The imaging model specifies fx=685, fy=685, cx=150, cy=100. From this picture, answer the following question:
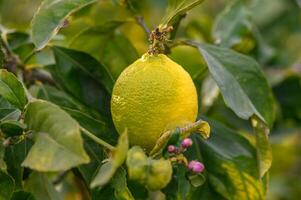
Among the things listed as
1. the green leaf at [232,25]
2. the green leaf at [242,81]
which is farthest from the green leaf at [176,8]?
the green leaf at [232,25]

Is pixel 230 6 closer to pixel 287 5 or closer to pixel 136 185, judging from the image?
pixel 136 185

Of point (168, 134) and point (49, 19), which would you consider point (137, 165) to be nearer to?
point (168, 134)

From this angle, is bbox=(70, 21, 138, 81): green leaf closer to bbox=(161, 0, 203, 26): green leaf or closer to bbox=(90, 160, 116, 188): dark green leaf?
bbox=(161, 0, 203, 26): green leaf

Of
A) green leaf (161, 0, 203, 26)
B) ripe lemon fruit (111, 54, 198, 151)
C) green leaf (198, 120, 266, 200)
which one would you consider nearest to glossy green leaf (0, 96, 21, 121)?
ripe lemon fruit (111, 54, 198, 151)

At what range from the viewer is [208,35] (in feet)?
5.73

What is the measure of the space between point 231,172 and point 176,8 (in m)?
0.31

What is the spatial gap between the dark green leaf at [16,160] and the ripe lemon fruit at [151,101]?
A: 144 mm

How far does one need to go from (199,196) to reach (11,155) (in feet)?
1.04

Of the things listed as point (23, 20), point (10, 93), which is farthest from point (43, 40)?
point (23, 20)

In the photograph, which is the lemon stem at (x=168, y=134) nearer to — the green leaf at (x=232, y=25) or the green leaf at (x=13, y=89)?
the green leaf at (x=13, y=89)

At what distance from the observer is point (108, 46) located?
1223mm

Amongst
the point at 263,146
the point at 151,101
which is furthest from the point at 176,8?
the point at 263,146

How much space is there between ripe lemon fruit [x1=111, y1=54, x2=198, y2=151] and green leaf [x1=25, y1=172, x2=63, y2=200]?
196mm

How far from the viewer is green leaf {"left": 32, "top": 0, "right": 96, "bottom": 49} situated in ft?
3.04
